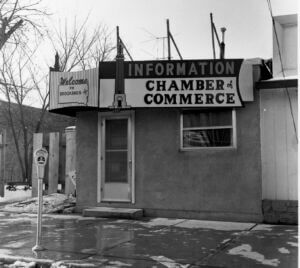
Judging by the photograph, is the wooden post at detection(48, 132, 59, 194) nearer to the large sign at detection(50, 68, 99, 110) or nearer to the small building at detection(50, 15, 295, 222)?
the small building at detection(50, 15, 295, 222)

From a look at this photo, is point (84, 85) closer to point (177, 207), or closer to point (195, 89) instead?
point (195, 89)

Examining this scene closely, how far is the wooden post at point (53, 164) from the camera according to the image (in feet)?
43.7

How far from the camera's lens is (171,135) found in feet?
34.1

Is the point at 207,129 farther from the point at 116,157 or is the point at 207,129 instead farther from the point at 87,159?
the point at 87,159

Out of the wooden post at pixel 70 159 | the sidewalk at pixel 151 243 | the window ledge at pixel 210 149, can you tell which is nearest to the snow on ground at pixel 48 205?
the wooden post at pixel 70 159

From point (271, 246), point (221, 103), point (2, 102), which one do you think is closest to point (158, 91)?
point (221, 103)

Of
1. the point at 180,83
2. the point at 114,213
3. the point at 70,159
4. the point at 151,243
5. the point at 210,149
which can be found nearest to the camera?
the point at 151,243

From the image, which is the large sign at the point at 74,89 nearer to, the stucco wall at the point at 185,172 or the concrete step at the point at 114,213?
the stucco wall at the point at 185,172

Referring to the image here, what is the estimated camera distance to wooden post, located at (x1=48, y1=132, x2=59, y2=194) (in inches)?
524

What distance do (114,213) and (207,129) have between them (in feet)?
9.55

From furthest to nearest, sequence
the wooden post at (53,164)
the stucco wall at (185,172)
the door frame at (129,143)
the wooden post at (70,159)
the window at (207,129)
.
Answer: the wooden post at (53,164) → the wooden post at (70,159) → the door frame at (129,143) → the window at (207,129) → the stucco wall at (185,172)

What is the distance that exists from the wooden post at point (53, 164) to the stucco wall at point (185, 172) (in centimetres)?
232

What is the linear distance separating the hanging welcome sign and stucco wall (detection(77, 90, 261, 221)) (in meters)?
0.54

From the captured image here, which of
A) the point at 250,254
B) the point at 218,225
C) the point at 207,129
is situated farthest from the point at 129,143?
the point at 250,254
